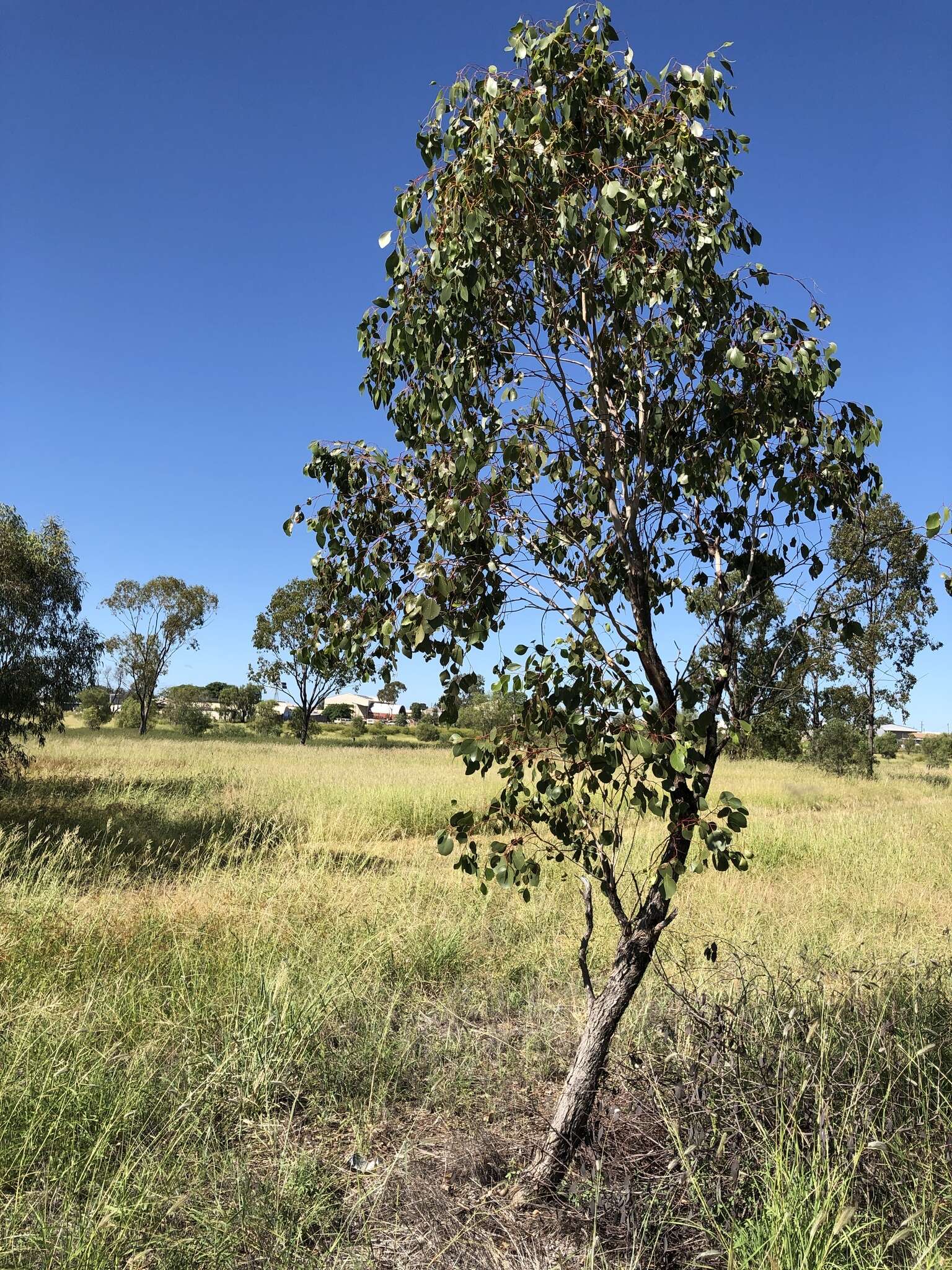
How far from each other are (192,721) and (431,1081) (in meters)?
51.4

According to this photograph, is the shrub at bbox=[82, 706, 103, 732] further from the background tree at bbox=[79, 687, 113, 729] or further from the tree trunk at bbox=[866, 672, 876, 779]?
the tree trunk at bbox=[866, 672, 876, 779]

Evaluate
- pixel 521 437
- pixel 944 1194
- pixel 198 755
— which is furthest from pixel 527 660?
pixel 198 755

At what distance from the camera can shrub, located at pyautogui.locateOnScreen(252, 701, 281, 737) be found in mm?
59344

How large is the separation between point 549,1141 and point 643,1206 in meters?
0.48

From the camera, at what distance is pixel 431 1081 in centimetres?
444

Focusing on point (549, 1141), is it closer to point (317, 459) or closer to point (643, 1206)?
point (643, 1206)

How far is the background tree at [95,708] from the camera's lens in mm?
58531

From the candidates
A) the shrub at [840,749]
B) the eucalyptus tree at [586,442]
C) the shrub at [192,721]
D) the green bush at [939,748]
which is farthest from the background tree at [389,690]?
the green bush at [939,748]

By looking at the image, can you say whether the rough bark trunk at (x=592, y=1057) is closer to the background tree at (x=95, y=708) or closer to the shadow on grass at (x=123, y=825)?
the shadow on grass at (x=123, y=825)

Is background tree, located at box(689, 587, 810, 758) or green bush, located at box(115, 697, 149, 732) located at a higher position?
background tree, located at box(689, 587, 810, 758)

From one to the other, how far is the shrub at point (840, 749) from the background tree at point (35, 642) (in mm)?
26344

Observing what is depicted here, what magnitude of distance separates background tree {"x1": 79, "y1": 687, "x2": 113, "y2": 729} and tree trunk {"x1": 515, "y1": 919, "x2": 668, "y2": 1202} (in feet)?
197

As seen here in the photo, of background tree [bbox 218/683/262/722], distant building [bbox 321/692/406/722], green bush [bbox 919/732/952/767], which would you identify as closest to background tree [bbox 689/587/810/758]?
green bush [bbox 919/732/952/767]

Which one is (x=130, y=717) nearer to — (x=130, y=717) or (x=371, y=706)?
(x=130, y=717)
